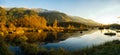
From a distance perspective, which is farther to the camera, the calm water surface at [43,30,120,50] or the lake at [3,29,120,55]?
the calm water surface at [43,30,120,50]

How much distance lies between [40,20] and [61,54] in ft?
478

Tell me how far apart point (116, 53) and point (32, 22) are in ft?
435

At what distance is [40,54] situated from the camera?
31219mm

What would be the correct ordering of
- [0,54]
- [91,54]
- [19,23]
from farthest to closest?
[19,23] < [91,54] < [0,54]

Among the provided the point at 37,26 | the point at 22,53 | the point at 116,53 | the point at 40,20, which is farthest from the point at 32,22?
the point at 116,53

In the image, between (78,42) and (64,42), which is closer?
(78,42)

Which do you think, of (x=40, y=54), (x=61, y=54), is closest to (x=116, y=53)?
(x=61, y=54)

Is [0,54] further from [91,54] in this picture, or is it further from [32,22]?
[32,22]

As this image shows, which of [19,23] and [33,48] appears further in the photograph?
[19,23]

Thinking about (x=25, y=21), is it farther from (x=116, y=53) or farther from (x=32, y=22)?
(x=116, y=53)

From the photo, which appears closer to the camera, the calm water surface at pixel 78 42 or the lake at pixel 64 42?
the lake at pixel 64 42

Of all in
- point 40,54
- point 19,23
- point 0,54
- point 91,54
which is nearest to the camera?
point 0,54

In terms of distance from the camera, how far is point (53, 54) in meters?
27.8

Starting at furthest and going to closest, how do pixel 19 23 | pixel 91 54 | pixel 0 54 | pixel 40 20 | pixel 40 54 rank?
pixel 40 20, pixel 19 23, pixel 40 54, pixel 91 54, pixel 0 54
